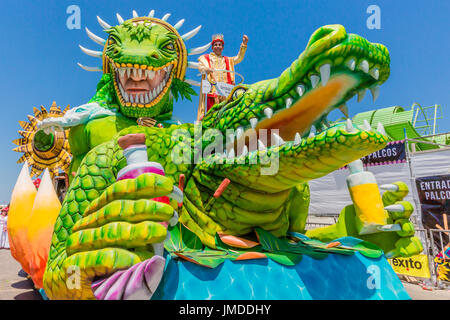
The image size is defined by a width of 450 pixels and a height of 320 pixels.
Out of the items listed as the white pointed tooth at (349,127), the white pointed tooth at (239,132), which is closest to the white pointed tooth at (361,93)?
the white pointed tooth at (349,127)

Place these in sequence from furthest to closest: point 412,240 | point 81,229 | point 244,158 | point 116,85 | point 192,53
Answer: point 192,53 → point 116,85 → point 412,240 → point 244,158 → point 81,229

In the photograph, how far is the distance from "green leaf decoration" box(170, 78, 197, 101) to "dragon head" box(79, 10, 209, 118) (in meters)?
0.14

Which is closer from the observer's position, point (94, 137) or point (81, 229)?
point (81, 229)

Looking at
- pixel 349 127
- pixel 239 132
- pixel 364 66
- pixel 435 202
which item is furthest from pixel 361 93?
pixel 435 202

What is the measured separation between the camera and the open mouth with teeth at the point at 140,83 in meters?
2.91

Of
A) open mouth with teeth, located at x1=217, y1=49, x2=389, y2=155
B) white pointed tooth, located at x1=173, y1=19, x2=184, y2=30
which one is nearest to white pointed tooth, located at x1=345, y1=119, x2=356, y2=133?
open mouth with teeth, located at x1=217, y1=49, x2=389, y2=155

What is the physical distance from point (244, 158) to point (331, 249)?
0.86 m

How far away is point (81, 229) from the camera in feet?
4.75

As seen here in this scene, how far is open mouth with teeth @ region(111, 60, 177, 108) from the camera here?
2906mm

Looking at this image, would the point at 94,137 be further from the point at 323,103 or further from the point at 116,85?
the point at 323,103

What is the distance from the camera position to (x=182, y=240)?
190 centimetres

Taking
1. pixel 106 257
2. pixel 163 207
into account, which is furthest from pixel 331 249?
pixel 106 257

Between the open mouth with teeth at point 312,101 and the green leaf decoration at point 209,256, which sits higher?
the open mouth with teeth at point 312,101

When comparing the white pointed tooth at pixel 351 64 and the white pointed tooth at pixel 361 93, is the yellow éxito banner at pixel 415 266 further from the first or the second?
the white pointed tooth at pixel 351 64
